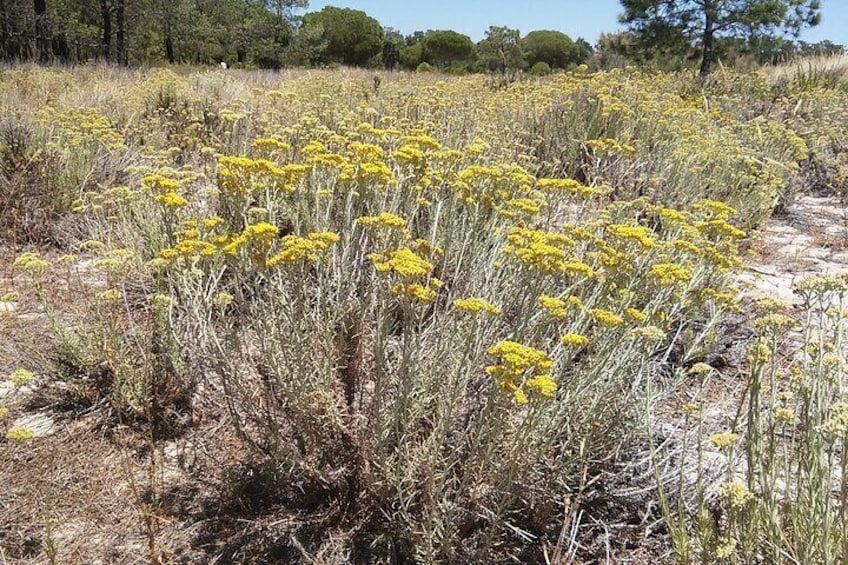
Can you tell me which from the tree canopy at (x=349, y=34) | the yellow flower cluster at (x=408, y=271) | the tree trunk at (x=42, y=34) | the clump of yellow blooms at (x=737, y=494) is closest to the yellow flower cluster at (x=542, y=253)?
the yellow flower cluster at (x=408, y=271)

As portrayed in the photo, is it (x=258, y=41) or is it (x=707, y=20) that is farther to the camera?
(x=258, y=41)

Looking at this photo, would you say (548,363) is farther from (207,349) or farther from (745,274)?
(745,274)

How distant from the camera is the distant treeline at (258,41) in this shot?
13234 millimetres

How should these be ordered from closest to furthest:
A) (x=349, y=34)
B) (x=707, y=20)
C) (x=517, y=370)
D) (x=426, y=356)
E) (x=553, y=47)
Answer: (x=517, y=370), (x=426, y=356), (x=707, y=20), (x=349, y=34), (x=553, y=47)

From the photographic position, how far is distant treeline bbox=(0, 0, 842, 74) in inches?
521

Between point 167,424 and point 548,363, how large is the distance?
5.50ft

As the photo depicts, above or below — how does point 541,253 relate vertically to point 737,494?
above

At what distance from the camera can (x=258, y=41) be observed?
1246 inches

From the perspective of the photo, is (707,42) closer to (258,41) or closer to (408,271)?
(408,271)

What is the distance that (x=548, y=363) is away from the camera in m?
1.58

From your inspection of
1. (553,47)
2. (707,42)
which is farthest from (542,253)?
(553,47)

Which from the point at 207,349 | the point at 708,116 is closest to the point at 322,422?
the point at 207,349

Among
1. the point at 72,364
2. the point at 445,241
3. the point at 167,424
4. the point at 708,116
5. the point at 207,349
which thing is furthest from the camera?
the point at 708,116

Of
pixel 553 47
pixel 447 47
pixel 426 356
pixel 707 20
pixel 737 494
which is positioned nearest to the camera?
pixel 737 494
